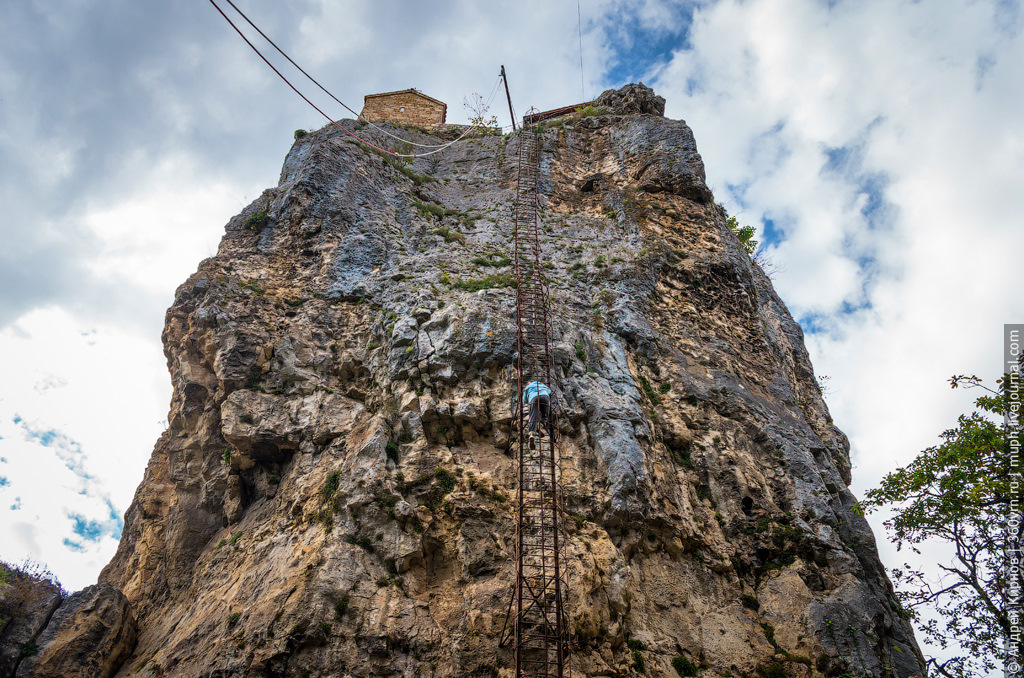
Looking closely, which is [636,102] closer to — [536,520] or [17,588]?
[536,520]

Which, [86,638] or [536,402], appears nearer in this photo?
[86,638]

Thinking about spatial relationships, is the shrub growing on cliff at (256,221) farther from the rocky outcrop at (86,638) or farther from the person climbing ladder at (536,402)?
the person climbing ladder at (536,402)

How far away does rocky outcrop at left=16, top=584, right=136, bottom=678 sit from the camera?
11.8 m

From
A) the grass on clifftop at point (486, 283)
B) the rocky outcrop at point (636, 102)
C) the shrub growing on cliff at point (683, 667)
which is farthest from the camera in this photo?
the rocky outcrop at point (636, 102)

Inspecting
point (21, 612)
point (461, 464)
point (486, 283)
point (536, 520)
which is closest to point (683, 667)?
point (536, 520)

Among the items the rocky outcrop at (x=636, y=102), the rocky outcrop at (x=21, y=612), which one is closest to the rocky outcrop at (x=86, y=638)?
the rocky outcrop at (x=21, y=612)

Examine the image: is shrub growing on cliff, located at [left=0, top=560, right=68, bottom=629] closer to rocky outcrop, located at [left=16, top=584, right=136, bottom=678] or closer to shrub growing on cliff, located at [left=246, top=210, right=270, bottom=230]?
rocky outcrop, located at [left=16, top=584, right=136, bottom=678]

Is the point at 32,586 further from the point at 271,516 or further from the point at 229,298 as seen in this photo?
the point at 229,298

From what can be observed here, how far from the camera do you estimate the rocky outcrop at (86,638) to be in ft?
38.6

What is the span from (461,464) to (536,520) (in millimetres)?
2217

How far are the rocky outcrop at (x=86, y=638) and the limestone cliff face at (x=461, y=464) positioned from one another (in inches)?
23.0

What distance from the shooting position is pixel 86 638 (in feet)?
39.8

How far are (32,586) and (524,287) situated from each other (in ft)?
45.8

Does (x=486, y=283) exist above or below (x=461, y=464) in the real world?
above
